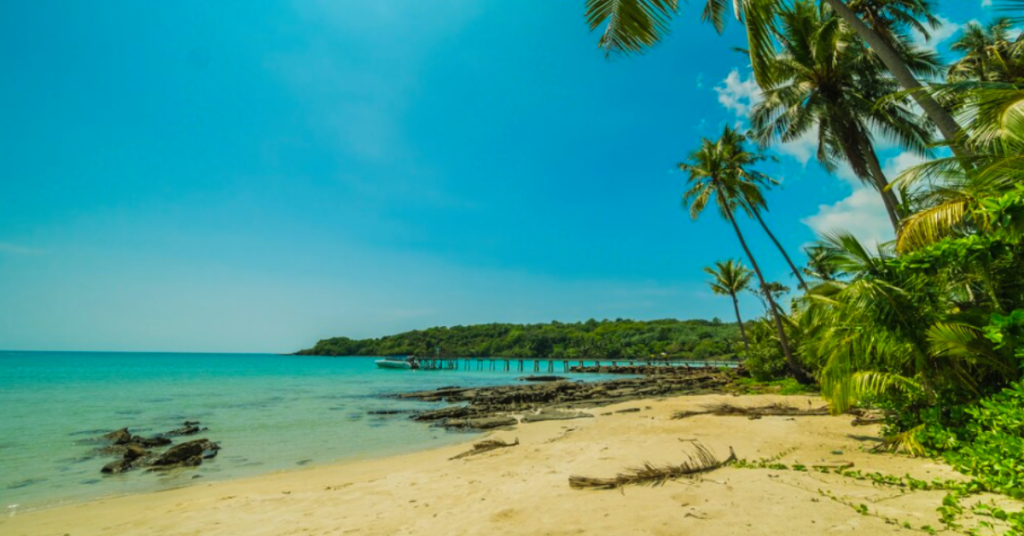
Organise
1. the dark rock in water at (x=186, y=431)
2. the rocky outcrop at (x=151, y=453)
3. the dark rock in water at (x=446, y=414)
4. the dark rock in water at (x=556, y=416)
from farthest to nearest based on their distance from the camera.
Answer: the dark rock in water at (x=446, y=414) → the dark rock in water at (x=556, y=416) → the dark rock in water at (x=186, y=431) → the rocky outcrop at (x=151, y=453)

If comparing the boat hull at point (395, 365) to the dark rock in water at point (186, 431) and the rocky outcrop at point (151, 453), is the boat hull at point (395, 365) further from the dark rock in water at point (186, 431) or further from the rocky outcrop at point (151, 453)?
the rocky outcrop at point (151, 453)

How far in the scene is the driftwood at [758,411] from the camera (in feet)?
32.5

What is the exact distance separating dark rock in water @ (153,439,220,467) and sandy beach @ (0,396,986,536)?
239cm

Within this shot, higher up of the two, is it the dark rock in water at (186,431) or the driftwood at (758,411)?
the driftwood at (758,411)

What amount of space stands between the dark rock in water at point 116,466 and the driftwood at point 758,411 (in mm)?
13027

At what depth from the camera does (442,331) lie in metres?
116

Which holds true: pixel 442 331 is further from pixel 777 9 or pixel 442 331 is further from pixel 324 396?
pixel 777 9

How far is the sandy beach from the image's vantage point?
11.7 ft

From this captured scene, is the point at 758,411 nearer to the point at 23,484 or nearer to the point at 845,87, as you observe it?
the point at 845,87

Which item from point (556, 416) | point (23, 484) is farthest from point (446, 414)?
point (23, 484)

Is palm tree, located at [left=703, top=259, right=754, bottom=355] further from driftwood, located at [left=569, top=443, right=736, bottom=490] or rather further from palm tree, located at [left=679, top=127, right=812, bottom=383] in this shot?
driftwood, located at [left=569, top=443, right=736, bottom=490]

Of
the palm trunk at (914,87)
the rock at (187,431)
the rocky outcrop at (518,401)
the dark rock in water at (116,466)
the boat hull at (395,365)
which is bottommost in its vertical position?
the boat hull at (395,365)

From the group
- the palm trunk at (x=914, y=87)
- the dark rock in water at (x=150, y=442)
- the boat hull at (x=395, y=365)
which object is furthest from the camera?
the boat hull at (x=395, y=365)

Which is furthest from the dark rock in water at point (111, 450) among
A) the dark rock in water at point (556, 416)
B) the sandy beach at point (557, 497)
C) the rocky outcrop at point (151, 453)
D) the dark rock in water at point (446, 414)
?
the dark rock in water at point (556, 416)
